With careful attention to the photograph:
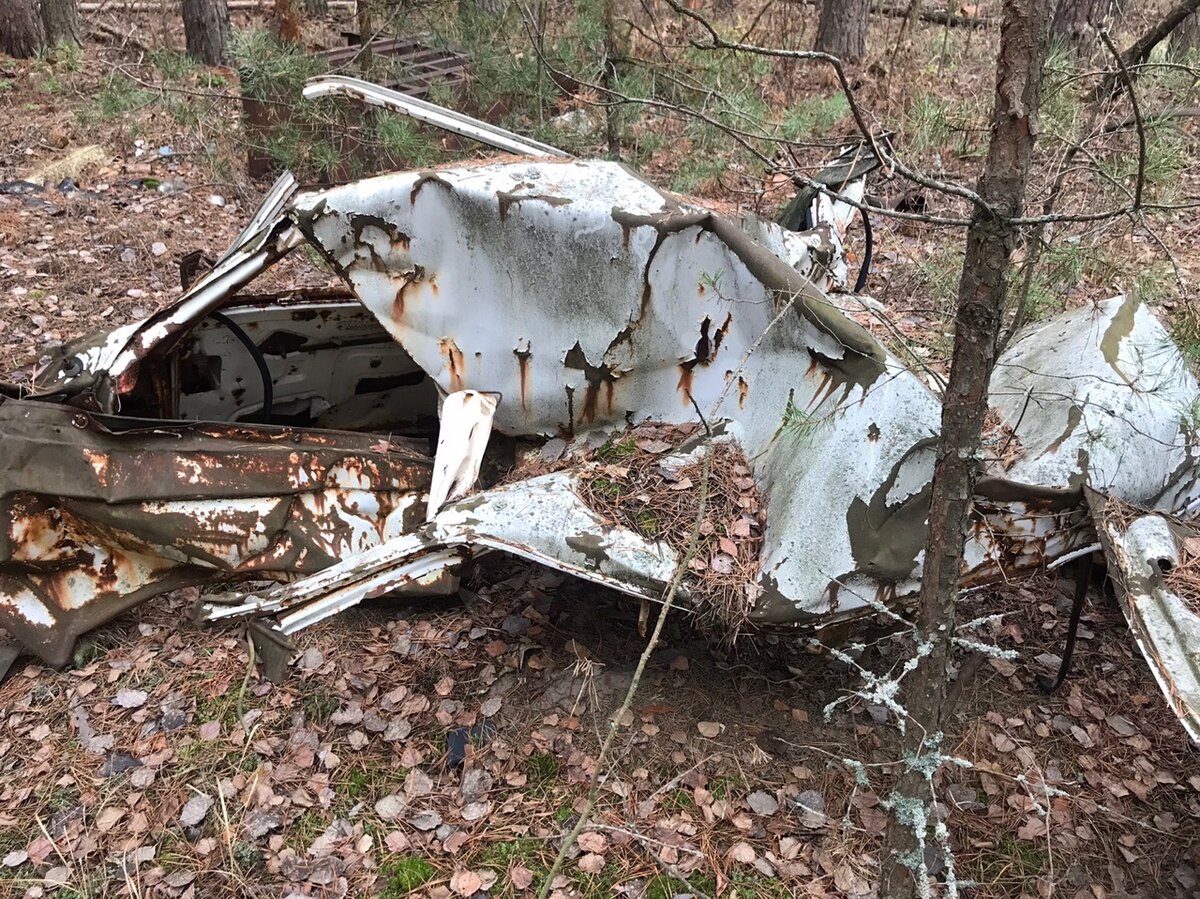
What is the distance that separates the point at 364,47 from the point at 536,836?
442cm

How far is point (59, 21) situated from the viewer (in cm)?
970

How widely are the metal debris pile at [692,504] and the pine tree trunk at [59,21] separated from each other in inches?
390

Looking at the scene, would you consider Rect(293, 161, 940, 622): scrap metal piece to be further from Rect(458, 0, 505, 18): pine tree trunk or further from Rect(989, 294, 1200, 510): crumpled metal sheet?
Rect(458, 0, 505, 18): pine tree trunk

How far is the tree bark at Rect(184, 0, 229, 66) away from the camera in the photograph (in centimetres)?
920

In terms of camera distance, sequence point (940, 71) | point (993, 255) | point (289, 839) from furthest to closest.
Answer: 1. point (940, 71)
2. point (289, 839)
3. point (993, 255)

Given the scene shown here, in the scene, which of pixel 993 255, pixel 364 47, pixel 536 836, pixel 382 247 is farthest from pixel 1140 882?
pixel 364 47

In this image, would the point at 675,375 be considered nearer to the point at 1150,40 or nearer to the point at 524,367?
the point at 524,367

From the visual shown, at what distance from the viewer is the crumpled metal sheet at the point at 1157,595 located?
2.21 m

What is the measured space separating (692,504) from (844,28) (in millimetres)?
7576

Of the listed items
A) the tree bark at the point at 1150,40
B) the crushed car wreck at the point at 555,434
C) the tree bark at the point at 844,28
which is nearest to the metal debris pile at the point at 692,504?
the crushed car wreck at the point at 555,434

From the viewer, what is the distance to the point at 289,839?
2.85 meters

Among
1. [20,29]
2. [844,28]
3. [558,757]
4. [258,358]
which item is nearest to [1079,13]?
[844,28]

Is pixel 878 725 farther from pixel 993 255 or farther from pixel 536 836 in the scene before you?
pixel 993 255

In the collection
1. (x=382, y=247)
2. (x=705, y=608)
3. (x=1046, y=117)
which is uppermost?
(x=1046, y=117)
